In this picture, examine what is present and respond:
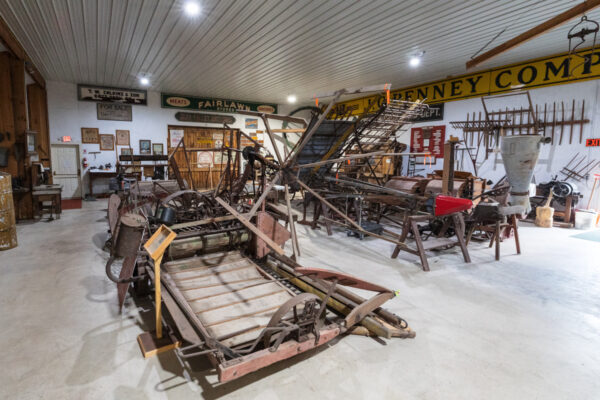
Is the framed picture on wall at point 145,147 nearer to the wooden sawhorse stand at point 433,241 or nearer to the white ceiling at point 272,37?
the white ceiling at point 272,37

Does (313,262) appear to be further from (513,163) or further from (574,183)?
(574,183)

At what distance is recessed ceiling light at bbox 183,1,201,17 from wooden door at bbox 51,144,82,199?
7851 mm

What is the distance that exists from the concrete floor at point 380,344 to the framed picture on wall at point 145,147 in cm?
753

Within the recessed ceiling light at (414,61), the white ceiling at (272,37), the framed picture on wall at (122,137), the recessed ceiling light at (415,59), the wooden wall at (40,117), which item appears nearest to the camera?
the white ceiling at (272,37)

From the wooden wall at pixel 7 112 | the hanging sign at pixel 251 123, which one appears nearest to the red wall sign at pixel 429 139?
the hanging sign at pixel 251 123

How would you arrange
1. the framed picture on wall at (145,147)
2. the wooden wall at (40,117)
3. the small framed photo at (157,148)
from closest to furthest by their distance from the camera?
the wooden wall at (40,117) < the framed picture on wall at (145,147) < the small framed photo at (157,148)

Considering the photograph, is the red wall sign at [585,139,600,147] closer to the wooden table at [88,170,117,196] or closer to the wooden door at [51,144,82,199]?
the wooden table at [88,170,117,196]

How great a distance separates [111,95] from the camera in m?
10.5

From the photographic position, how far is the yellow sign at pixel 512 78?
6.62 metres

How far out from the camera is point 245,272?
362cm

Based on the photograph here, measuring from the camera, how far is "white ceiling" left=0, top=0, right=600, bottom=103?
15.6 ft

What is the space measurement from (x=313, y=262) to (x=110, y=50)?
6379mm

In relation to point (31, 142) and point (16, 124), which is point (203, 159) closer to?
point (31, 142)

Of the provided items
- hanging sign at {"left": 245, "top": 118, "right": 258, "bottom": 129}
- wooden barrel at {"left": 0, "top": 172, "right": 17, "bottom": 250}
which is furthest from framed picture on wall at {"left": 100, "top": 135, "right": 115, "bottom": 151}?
wooden barrel at {"left": 0, "top": 172, "right": 17, "bottom": 250}
